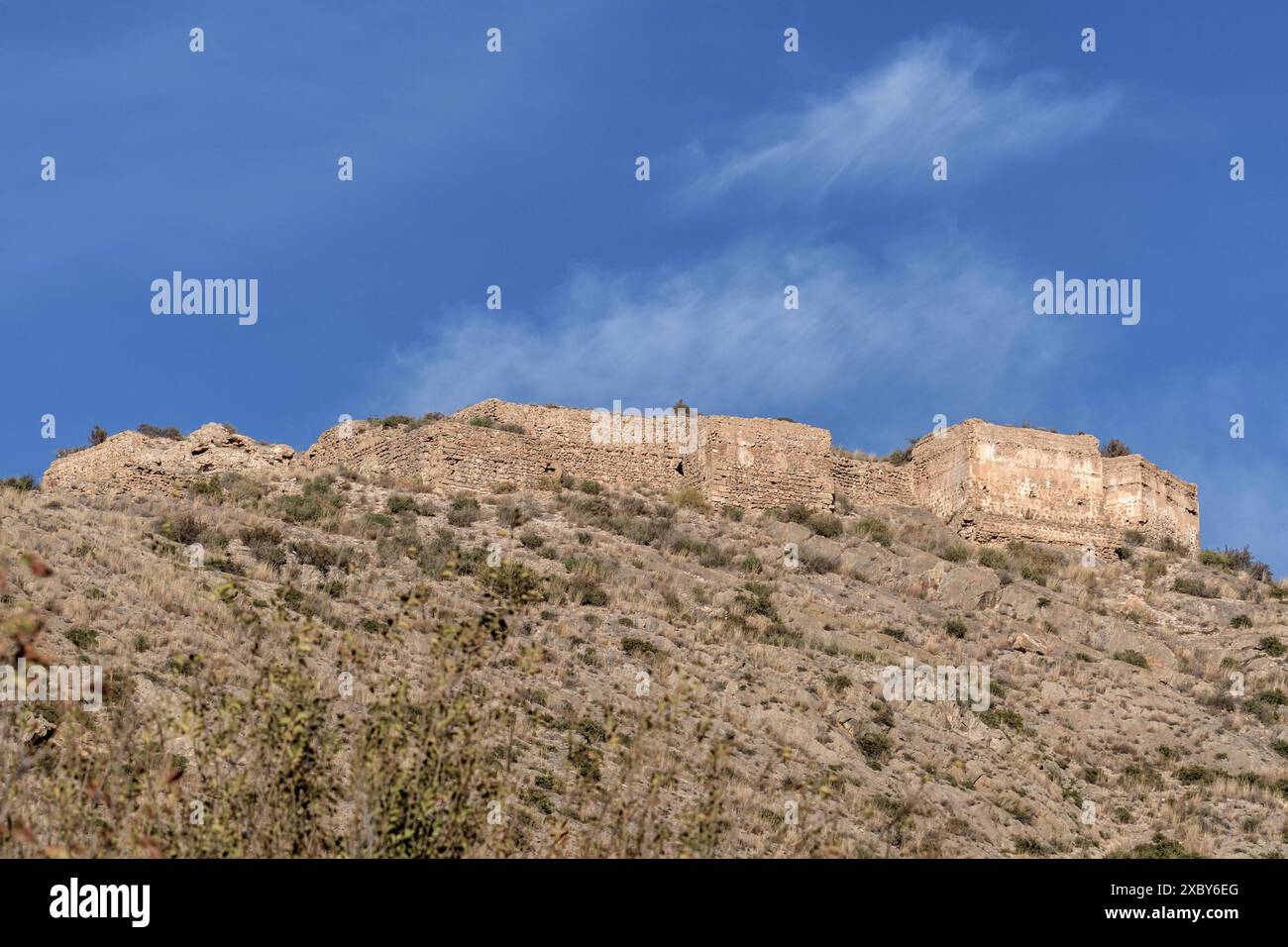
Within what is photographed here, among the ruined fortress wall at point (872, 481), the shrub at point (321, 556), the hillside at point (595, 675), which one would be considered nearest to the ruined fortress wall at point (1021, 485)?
the hillside at point (595, 675)

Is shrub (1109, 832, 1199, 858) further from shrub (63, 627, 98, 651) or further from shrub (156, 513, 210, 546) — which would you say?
shrub (156, 513, 210, 546)

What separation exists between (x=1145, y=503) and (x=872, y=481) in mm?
7100

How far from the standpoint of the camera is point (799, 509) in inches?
1396

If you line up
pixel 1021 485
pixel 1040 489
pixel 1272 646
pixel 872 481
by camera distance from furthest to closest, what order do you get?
pixel 872 481 < pixel 1040 489 < pixel 1021 485 < pixel 1272 646

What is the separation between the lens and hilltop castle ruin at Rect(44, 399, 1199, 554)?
34.8 metres

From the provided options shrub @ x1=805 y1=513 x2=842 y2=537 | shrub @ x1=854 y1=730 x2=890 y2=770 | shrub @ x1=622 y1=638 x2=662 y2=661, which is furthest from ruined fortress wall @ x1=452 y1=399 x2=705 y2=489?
shrub @ x1=854 y1=730 x2=890 y2=770

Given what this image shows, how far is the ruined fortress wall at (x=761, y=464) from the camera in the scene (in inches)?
1411

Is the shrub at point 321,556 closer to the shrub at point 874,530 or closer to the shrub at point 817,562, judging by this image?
the shrub at point 817,562

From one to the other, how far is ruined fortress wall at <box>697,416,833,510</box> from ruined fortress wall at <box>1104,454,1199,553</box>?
25.4ft

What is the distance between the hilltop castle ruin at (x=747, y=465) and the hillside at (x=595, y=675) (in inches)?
13.8

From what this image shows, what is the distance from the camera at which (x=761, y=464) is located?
3631 cm

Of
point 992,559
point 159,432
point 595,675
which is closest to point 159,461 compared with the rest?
point 159,432

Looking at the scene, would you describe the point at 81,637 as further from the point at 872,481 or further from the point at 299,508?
the point at 872,481
